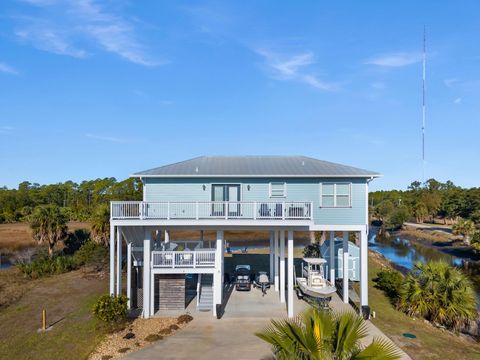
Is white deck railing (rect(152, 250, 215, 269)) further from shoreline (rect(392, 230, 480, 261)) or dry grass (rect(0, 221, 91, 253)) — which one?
shoreline (rect(392, 230, 480, 261))

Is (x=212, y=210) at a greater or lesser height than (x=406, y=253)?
greater

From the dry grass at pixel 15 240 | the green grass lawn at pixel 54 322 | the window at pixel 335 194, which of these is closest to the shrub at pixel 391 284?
the window at pixel 335 194

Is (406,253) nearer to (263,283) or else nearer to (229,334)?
(263,283)

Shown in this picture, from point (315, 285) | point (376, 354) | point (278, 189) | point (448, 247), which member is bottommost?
point (448, 247)

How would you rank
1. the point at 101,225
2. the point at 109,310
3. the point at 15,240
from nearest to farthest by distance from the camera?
the point at 109,310, the point at 101,225, the point at 15,240

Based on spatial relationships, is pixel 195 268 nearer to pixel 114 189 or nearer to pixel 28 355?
pixel 28 355

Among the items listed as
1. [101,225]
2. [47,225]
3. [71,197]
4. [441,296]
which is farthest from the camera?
[71,197]

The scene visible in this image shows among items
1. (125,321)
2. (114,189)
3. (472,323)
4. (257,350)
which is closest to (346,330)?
(257,350)

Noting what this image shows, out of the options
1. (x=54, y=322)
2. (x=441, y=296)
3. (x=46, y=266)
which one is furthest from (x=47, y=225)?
(x=441, y=296)

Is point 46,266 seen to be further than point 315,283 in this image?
Yes
